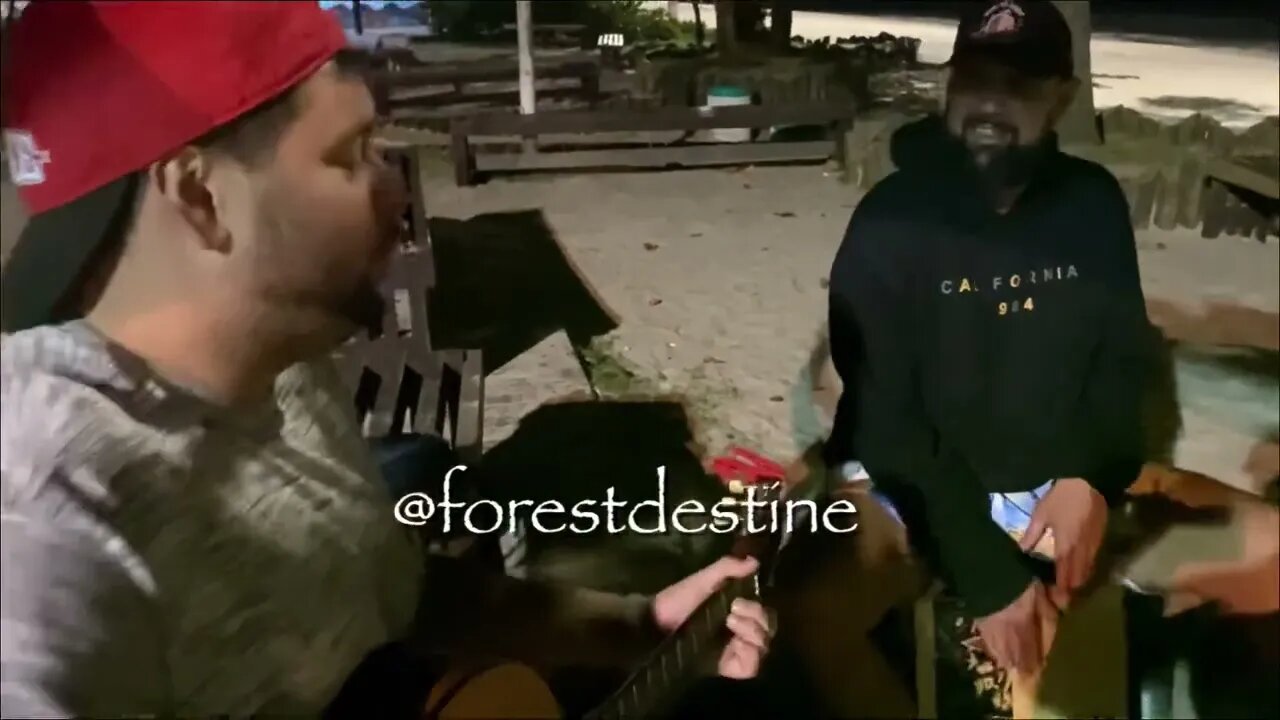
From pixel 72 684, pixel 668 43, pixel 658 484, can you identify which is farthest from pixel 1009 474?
pixel 72 684

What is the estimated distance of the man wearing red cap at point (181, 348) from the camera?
1.68 feet

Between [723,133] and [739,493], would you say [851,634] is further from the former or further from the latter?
[723,133]

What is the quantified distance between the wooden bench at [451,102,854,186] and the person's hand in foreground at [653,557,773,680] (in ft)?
0.83

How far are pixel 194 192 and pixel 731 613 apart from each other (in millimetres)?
387

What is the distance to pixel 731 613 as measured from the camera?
0.72 m

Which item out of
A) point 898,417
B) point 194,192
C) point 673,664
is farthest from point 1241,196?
point 194,192

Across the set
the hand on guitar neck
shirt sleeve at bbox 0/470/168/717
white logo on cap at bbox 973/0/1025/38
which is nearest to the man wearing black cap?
white logo on cap at bbox 973/0/1025/38

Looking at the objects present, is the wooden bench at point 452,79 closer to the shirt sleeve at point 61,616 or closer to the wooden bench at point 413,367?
the wooden bench at point 413,367

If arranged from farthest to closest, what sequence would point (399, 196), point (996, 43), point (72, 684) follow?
point (996, 43)
point (399, 196)
point (72, 684)

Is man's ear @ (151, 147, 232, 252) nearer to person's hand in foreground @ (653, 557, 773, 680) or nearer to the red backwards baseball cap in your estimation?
the red backwards baseball cap

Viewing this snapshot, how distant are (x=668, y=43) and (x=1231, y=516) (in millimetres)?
526

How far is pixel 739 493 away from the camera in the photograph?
29.8 inches

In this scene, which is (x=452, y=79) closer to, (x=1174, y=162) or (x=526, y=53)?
(x=526, y=53)

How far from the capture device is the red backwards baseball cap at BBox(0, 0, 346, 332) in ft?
1.68
